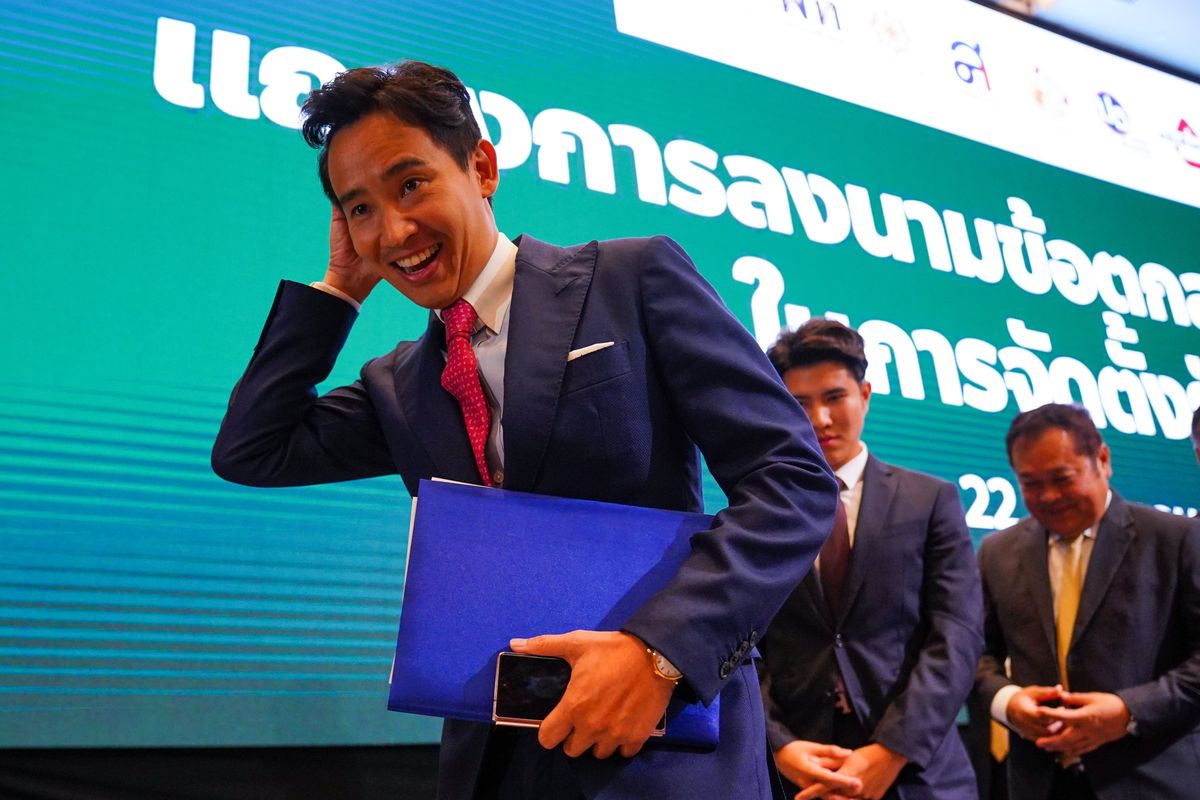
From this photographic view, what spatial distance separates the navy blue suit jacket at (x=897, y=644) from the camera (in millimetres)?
2145

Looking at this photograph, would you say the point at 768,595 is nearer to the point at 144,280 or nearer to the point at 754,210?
the point at 144,280

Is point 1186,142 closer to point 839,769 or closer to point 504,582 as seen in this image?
point 839,769

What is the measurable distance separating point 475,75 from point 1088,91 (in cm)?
268

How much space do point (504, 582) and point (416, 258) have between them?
1.52ft

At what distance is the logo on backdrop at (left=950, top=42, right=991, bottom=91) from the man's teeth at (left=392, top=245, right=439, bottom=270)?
3.29 metres

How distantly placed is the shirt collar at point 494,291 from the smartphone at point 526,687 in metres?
0.43

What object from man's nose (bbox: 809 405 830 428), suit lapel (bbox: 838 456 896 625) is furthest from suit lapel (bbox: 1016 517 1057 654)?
man's nose (bbox: 809 405 830 428)

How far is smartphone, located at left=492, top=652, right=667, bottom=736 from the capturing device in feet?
3.17

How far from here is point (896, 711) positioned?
7.00 feet

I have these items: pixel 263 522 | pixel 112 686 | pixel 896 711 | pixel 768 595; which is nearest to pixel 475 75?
pixel 263 522

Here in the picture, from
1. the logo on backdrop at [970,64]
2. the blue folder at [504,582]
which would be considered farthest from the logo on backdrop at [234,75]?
the logo on backdrop at [970,64]

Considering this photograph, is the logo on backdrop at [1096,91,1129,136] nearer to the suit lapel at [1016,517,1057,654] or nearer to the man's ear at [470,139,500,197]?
the suit lapel at [1016,517,1057,654]

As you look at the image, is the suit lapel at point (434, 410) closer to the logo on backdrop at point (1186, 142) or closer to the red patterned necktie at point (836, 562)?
the red patterned necktie at point (836, 562)

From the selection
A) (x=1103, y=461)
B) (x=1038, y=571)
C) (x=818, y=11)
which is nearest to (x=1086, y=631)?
(x=1038, y=571)
